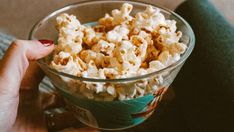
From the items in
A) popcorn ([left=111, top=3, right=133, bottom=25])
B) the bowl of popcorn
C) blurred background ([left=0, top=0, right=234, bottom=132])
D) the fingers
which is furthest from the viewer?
blurred background ([left=0, top=0, right=234, bottom=132])

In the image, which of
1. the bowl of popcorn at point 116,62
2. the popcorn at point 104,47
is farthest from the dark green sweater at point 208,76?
the popcorn at point 104,47

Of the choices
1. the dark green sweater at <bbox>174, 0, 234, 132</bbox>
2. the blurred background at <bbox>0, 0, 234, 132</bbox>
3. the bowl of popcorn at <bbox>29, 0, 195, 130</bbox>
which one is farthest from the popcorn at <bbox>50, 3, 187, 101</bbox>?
the blurred background at <bbox>0, 0, 234, 132</bbox>

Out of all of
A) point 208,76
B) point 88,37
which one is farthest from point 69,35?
point 208,76

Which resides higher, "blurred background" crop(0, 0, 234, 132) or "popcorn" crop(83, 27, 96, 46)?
"popcorn" crop(83, 27, 96, 46)

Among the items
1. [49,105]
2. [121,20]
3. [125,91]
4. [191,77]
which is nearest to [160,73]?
[125,91]

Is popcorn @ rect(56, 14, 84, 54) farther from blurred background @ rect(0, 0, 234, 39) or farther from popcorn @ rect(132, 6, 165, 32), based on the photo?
blurred background @ rect(0, 0, 234, 39)
